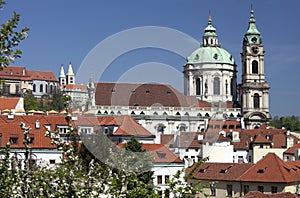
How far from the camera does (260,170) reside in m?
36.7

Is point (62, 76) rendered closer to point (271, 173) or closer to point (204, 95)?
point (204, 95)

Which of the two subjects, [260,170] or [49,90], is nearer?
[260,170]

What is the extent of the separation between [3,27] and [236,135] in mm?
56088

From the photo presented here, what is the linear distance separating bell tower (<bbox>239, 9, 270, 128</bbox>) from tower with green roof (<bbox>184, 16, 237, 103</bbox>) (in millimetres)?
2637

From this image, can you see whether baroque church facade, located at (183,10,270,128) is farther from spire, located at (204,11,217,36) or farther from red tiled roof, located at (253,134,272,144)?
red tiled roof, located at (253,134,272,144)

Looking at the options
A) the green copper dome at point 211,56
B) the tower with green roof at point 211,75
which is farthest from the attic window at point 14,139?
the green copper dome at point 211,56

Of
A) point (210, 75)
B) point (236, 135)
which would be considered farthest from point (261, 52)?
point (236, 135)

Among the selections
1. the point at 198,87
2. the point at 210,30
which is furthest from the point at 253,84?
the point at 210,30

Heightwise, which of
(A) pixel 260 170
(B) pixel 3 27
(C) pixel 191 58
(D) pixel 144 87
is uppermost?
(C) pixel 191 58

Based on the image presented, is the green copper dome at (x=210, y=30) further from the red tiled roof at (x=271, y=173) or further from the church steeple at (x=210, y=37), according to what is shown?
the red tiled roof at (x=271, y=173)

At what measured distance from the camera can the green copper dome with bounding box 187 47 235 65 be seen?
113250 millimetres

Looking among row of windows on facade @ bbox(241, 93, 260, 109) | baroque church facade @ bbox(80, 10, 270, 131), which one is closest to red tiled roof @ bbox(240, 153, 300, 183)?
baroque church facade @ bbox(80, 10, 270, 131)

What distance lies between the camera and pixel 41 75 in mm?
149500

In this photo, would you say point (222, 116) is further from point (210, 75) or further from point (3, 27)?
point (3, 27)
